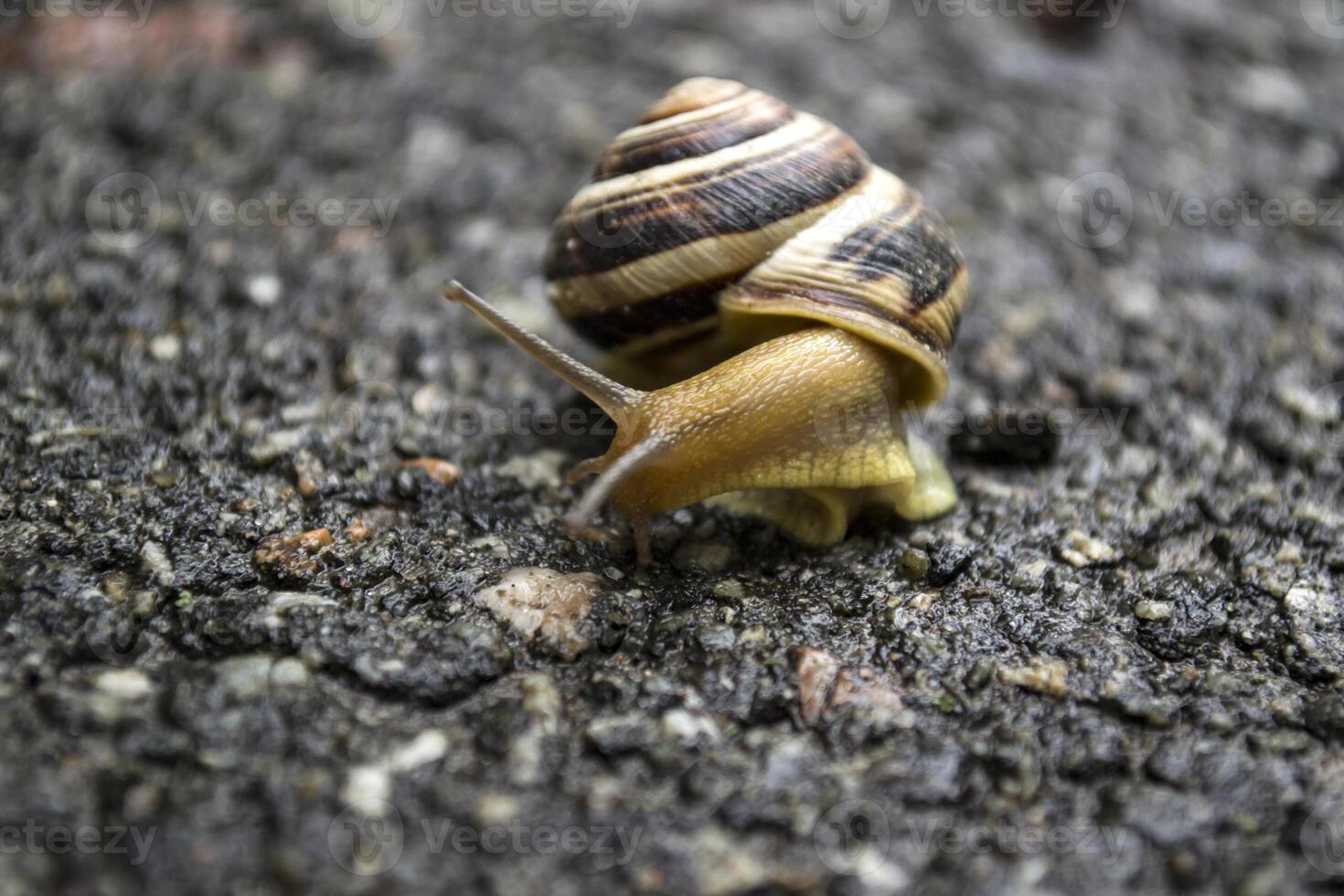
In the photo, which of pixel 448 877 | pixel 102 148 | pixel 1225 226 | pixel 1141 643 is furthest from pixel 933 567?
pixel 102 148

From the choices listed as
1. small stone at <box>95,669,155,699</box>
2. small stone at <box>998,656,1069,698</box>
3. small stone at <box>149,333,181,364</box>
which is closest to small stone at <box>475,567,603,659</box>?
small stone at <box>95,669,155,699</box>

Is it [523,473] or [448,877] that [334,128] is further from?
[448,877]

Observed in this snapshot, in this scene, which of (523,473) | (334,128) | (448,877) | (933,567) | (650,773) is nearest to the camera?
(448,877)

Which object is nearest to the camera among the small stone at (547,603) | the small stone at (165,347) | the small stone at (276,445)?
the small stone at (547,603)

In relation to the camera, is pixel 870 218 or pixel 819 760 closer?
pixel 819 760

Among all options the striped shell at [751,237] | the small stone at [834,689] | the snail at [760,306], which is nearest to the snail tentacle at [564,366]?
the snail at [760,306]

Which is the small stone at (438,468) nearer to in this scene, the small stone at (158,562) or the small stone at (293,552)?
the small stone at (293,552)

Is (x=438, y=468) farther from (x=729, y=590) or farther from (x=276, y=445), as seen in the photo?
(x=729, y=590)
